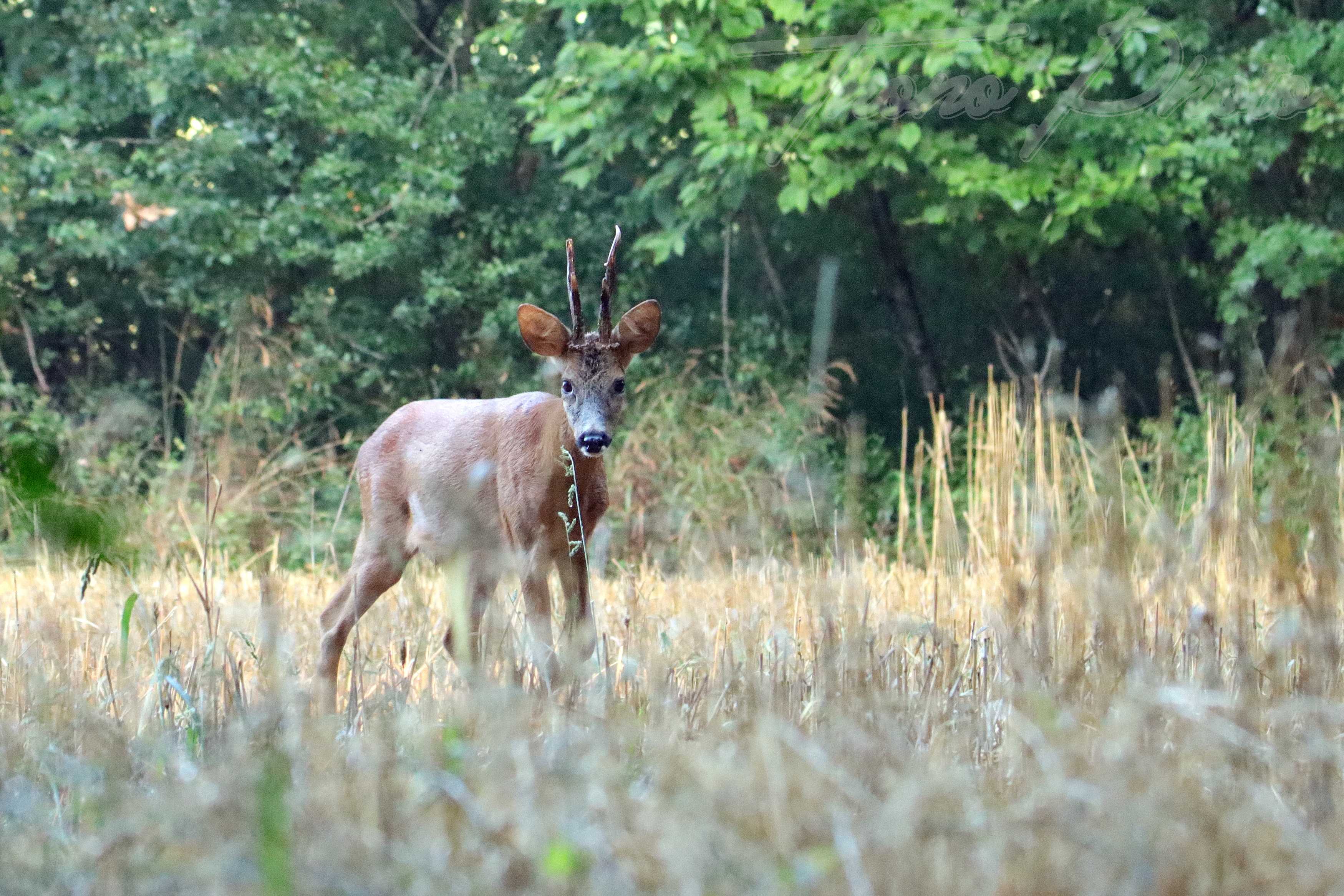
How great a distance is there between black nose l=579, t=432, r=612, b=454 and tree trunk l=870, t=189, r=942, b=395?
836 cm

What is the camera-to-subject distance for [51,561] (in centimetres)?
738

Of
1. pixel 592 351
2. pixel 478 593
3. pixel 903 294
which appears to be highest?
pixel 592 351

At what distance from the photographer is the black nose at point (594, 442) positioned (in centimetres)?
457

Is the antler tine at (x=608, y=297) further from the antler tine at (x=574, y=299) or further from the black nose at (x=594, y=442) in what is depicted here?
the black nose at (x=594, y=442)

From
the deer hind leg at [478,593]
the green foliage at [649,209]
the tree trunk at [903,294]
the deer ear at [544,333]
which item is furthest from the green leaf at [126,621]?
the tree trunk at [903,294]

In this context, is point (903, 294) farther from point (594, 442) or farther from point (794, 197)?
point (594, 442)

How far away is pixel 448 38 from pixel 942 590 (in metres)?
9.62

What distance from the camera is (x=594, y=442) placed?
15.0ft

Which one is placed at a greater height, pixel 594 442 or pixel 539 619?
pixel 594 442

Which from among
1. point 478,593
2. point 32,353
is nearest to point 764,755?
point 478,593

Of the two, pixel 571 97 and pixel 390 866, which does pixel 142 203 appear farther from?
pixel 390 866

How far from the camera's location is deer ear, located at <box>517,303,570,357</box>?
490 cm

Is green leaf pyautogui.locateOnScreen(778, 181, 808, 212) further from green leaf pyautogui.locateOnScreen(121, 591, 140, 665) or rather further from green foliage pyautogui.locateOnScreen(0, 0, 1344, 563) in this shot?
green leaf pyautogui.locateOnScreen(121, 591, 140, 665)

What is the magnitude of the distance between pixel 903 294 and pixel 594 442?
28.6 feet
